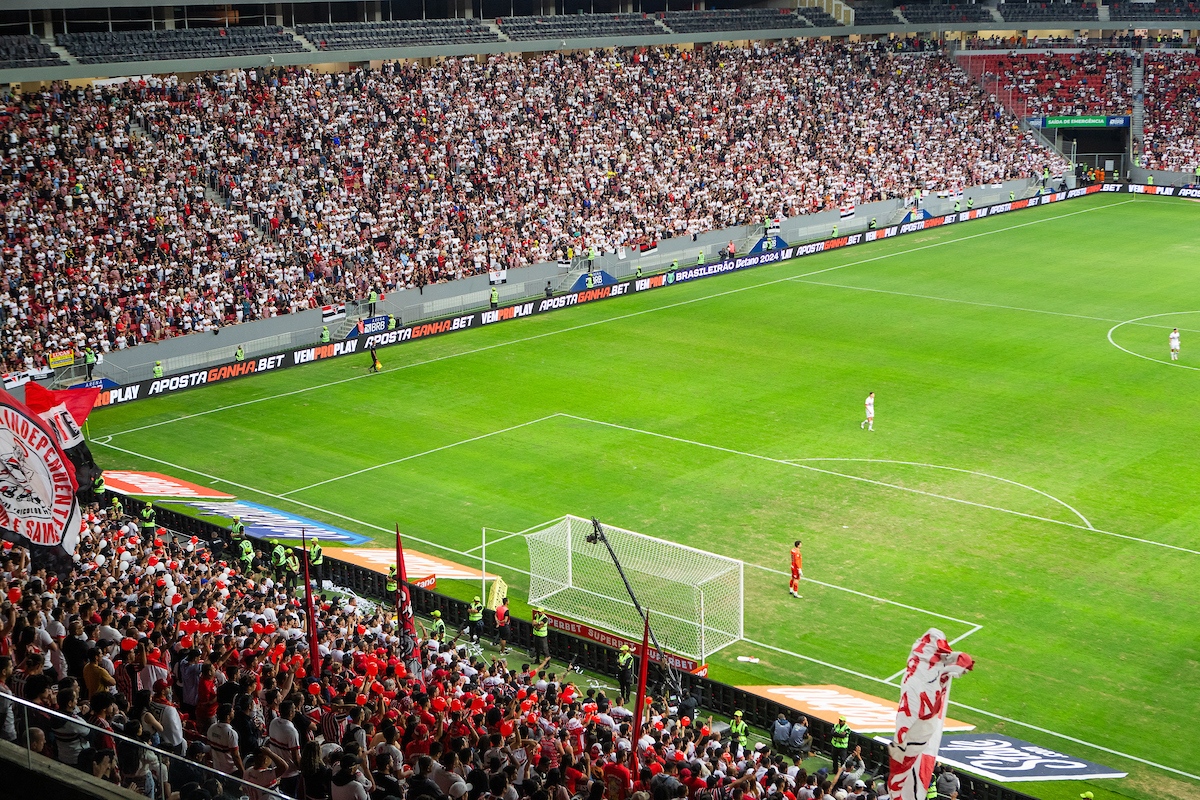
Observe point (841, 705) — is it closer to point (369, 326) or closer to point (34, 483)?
point (34, 483)

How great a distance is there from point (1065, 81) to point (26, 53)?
69.1 metres

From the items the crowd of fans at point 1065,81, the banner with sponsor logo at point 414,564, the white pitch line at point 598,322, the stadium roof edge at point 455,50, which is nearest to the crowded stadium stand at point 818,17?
the stadium roof edge at point 455,50

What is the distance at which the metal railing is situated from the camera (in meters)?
10.9

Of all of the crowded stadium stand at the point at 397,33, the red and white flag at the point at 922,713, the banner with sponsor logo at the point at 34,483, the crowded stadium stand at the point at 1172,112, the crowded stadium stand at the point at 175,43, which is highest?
the crowded stadium stand at the point at 397,33

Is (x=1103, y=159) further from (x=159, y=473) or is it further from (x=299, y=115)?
(x=159, y=473)

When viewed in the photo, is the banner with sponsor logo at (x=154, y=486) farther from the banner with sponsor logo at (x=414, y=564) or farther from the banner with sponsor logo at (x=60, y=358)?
the banner with sponsor logo at (x=60, y=358)

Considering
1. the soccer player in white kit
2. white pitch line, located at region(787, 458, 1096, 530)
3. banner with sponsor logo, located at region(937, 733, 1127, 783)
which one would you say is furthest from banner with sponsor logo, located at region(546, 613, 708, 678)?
the soccer player in white kit

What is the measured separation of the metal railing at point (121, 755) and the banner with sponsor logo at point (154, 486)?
22430mm

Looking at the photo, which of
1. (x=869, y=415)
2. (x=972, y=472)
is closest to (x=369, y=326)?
(x=869, y=415)

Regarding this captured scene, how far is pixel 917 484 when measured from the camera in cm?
3478

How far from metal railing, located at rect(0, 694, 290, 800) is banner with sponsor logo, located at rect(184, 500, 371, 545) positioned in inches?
708


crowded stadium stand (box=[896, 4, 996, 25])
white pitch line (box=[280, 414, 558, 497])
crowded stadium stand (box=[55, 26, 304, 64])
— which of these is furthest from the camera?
crowded stadium stand (box=[896, 4, 996, 25])

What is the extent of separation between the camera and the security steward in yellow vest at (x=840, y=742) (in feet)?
68.1

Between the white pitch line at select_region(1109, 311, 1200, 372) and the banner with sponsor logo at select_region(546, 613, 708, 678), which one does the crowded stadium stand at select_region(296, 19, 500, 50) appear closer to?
the white pitch line at select_region(1109, 311, 1200, 372)
